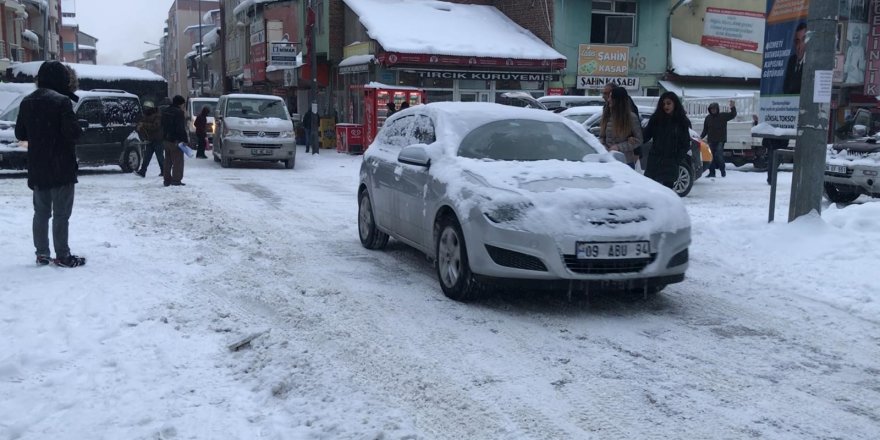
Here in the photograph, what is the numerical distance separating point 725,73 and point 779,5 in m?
23.4

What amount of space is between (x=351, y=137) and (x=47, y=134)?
18725 mm

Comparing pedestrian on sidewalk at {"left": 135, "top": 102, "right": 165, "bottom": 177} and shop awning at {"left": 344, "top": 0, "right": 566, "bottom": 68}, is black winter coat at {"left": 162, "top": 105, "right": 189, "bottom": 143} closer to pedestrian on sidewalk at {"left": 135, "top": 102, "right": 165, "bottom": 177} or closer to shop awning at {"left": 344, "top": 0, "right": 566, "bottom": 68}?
pedestrian on sidewalk at {"left": 135, "top": 102, "right": 165, "bottom": 177}

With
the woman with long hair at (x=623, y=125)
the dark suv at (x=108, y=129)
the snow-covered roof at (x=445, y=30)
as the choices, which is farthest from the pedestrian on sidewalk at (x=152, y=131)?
the snow-covered roof at (x=445, y=30)

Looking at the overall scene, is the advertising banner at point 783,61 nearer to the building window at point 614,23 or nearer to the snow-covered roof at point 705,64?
the building window at point 614,23

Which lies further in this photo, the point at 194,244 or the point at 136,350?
the point at 194,244

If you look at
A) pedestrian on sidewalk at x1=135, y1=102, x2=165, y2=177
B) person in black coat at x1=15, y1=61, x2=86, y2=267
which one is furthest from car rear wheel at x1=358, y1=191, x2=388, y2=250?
pedestrian on sidewalk at x1=135, y1=102, x2=165, y2=177

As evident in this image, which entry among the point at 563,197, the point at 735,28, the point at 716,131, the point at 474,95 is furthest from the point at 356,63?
the point at 563,197

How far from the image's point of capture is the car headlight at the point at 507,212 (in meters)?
5.90

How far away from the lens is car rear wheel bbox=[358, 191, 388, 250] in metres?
8.60

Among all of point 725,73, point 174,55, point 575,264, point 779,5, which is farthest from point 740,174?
point 174,55

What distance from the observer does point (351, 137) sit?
2561 cm

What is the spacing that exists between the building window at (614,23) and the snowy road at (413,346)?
75.5ft

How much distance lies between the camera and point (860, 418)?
409 centimetres

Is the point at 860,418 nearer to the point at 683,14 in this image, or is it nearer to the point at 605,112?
the point at 605,112
